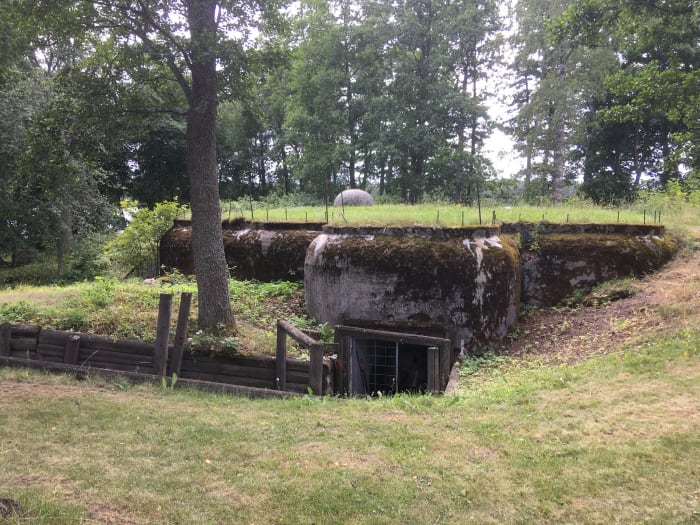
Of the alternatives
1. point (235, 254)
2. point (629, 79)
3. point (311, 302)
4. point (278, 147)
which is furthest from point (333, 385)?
point (278, 147)

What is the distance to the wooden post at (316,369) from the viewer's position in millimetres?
6836

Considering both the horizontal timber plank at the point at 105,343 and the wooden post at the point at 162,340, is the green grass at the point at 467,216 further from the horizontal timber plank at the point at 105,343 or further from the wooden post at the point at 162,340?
the horizontal timber plank at the point at 105,343

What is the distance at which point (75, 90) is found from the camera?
24.4ft

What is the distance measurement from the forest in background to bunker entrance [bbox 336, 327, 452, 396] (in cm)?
454

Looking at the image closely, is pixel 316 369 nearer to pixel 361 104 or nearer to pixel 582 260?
pixel 582 260

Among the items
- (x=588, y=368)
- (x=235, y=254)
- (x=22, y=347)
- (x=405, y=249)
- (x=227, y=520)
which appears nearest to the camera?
(x=227, y=520)

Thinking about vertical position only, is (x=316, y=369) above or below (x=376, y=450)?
above

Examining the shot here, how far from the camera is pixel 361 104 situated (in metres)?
27.4

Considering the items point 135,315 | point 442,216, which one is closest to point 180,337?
point 135,315

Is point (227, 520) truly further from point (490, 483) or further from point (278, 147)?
point (278, 147)

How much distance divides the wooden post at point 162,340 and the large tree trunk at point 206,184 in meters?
1.13

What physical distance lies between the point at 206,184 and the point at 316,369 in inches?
137

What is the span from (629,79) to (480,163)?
1534cm

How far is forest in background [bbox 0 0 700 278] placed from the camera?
7.58 m
